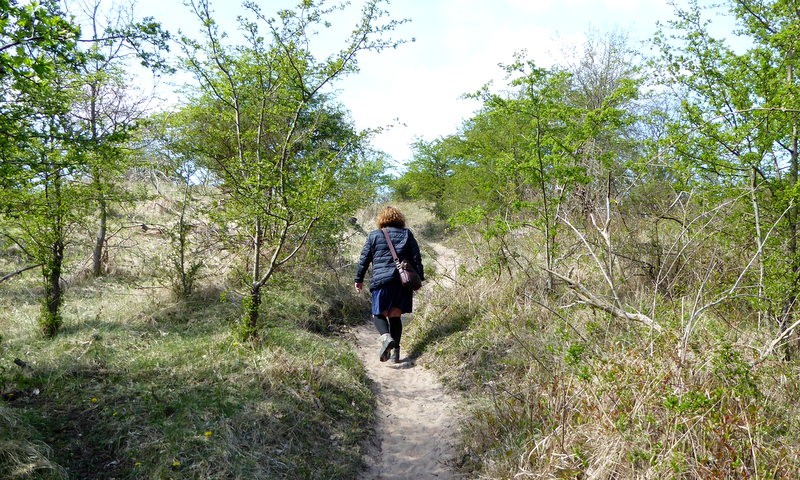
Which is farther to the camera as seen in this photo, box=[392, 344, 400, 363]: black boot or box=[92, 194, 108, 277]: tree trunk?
box=[92, 194, 108, 277]: tree trunk

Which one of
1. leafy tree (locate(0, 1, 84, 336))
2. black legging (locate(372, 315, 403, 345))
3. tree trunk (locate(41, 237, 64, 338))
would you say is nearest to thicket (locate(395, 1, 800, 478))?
black legging (locate(372, 315, 403, 345))

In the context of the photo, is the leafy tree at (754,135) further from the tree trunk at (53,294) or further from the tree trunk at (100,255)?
the tree trunk at (100,255)

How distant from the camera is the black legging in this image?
20.2 feet

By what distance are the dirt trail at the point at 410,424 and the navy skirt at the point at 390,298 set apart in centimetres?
77

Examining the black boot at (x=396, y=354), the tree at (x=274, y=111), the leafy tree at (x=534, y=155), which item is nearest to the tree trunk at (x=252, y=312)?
the tree at (x=274, y=111)

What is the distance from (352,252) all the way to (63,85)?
23.2 feet

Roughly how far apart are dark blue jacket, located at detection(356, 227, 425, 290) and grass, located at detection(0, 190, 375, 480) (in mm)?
987

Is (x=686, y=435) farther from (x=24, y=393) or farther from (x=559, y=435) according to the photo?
(x=24, y=393)

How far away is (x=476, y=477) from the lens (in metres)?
3.84

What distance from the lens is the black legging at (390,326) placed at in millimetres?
6156

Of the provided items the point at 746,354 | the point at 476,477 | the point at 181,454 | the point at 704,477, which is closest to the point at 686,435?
the point at 704,477

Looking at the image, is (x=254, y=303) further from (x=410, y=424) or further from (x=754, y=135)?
(x=754, y=135)

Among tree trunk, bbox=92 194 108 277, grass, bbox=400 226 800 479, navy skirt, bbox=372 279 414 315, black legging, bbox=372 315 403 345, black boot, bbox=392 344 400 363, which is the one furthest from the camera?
tree trunk, bbox=92 194 108 277

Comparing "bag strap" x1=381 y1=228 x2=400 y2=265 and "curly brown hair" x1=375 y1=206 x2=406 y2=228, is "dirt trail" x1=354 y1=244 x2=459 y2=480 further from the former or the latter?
"curly brown hair" x1=375 y1=206 x2=406 y2=228
